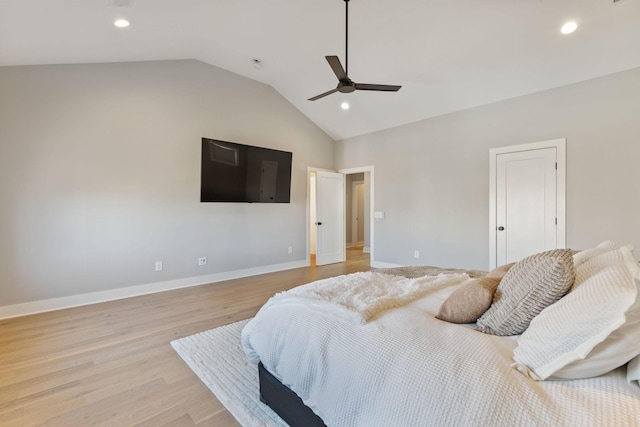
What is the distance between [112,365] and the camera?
2.30 m

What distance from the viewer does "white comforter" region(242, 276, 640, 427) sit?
80 centimetres

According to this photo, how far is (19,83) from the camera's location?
10.8ft

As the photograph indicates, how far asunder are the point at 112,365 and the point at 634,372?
9.91 ft

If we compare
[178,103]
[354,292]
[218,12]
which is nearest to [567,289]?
[354,292]

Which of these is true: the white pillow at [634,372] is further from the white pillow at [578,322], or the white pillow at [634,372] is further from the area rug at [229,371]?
the area rug at [229,371]

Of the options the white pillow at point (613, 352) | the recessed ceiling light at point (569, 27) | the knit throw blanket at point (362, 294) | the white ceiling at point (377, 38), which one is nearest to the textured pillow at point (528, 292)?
the white pillow at point (613, 352)

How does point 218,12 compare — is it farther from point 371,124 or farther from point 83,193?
point 371,124

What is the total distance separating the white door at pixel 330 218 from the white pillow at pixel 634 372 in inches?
214

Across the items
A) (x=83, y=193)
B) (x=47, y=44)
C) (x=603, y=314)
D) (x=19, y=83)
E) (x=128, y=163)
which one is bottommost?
(x=603, y=314)

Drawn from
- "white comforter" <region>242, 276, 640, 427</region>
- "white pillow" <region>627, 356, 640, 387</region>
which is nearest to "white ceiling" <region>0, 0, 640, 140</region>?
"white comforter" <region>242, 276, 640, 427</region>

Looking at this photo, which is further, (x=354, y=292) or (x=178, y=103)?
(x=178, y=103)

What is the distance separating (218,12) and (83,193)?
9.02ft

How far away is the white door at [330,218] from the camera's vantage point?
625 cm

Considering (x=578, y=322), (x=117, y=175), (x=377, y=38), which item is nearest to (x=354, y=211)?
(x=377, y=38)
